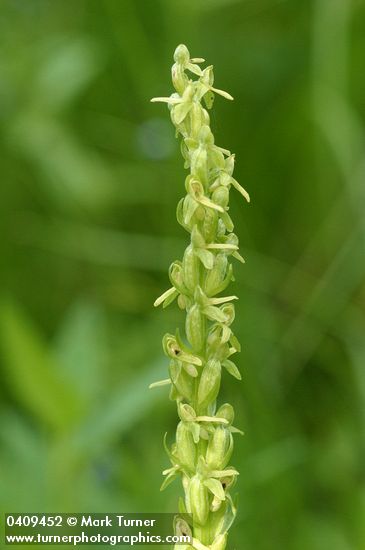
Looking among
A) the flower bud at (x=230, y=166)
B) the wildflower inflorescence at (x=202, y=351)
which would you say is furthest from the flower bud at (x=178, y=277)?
the flower bud at (x=230, y=166)

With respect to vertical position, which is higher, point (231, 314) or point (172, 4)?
point (172, 4)

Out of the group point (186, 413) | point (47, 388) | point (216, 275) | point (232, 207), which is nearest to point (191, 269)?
point (216, 275)

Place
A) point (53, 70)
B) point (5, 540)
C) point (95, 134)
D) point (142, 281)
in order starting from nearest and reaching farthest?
point (5, 540) → point (53, 70) → point (142, 281) → point (95, 134)

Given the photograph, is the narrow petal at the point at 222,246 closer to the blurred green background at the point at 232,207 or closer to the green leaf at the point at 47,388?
the green leaf at the point at 47,388

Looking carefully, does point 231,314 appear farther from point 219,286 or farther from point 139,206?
point 139,206

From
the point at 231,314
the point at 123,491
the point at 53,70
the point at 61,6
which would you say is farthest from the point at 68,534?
the point at 61,6

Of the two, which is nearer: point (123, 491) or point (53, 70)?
point (123, 491)

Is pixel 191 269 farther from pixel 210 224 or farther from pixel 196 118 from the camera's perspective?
pixel 196 118

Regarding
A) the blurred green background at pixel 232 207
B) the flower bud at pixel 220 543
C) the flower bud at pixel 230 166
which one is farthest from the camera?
the blurred green background at pixel 232 207
